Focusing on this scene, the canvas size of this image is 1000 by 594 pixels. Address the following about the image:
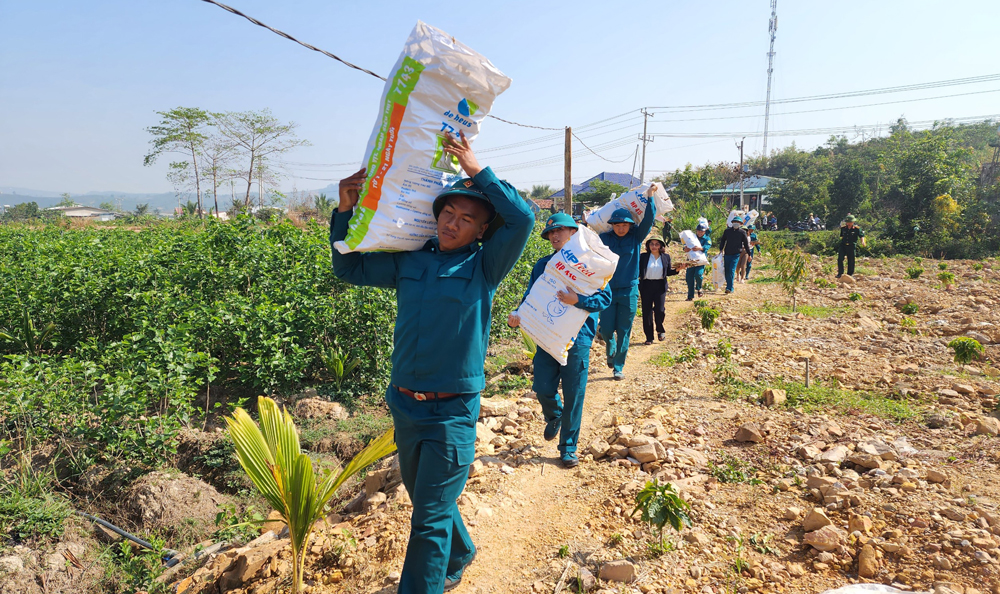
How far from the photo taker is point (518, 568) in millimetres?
2783

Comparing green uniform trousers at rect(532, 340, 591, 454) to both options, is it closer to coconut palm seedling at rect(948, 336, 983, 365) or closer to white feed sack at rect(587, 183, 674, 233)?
white feed sack at rect(587, 183, 674, 233)

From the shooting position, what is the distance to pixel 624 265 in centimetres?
557

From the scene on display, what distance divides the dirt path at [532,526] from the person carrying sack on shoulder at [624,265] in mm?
1445

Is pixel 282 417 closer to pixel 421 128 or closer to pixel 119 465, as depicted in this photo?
pixel 421 128

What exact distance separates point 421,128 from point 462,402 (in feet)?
3.72

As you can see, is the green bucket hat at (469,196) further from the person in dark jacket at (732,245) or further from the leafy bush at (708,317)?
the person in dark jacket at (732,245)

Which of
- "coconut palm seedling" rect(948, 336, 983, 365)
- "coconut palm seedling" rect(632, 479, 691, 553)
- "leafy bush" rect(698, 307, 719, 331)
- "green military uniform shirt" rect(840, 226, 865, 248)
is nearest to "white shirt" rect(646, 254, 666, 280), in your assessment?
"leafy bush" rect(698, 307, 719, 331)

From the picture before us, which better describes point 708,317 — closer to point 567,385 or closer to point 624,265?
point 624,265

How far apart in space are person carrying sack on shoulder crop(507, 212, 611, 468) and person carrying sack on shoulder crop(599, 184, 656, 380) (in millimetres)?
1580

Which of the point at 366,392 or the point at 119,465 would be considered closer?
the point at 119,465

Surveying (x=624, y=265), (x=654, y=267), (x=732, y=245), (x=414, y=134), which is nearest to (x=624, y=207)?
(x=624, y=265)

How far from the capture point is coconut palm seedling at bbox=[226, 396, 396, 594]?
8.02 feet

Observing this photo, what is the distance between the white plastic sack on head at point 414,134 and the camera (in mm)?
2189

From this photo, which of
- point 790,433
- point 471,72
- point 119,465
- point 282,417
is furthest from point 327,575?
point 790,433
